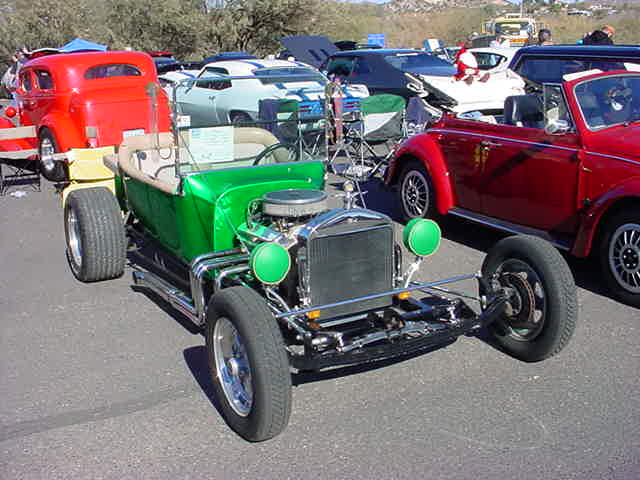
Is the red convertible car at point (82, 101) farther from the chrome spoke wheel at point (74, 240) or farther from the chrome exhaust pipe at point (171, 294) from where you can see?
the chrome exhaust pipe at point (171, 294)

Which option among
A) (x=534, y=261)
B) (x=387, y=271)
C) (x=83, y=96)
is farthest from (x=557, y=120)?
(x=83, y=96)

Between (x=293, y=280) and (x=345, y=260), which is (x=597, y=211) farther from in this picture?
(x=293, y=280)

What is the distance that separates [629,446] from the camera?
3377mm

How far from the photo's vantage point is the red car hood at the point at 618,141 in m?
5.25

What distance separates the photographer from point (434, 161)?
23.2ft

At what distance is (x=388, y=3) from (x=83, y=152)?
→ 91774mm

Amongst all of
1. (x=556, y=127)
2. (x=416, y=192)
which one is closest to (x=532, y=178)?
(x=556, y=127)

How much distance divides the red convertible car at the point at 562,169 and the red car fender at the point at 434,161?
1 cm

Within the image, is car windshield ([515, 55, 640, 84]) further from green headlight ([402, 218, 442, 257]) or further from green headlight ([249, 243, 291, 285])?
green headlight ([249, 243, 291, 285])

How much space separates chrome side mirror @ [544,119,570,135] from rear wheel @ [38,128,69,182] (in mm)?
6900

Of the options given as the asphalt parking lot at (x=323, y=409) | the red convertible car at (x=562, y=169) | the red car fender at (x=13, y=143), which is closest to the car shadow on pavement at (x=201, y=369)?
the asphalt parking lot at (x=323, y=409)

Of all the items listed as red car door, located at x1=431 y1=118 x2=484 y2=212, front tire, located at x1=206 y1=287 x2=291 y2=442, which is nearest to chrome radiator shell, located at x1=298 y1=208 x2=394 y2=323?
front tire, located at x1=206 y1=287 x2=291 y2=442

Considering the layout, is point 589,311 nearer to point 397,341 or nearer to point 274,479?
point 397,341

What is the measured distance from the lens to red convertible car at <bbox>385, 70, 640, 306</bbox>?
5.23m
